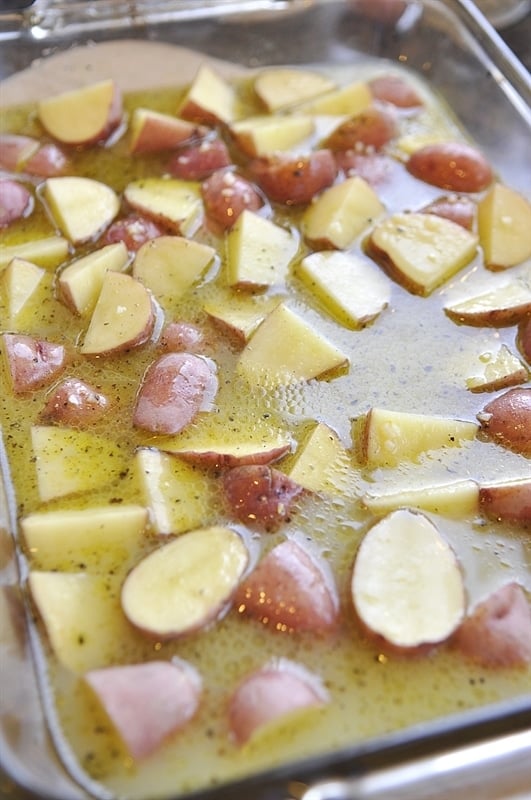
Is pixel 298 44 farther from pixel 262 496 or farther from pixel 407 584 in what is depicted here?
pixel 407 584

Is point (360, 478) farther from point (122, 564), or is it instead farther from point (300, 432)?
point (122, 564)

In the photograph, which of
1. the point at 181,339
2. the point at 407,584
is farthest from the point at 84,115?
the point at 407,584

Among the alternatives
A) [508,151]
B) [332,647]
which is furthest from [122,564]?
[508,151]

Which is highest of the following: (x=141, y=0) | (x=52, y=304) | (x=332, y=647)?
(x=141, y=0)

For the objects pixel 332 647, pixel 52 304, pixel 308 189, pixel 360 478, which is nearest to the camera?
pixel 332 647

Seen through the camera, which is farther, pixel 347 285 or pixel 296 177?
pixel 296 177

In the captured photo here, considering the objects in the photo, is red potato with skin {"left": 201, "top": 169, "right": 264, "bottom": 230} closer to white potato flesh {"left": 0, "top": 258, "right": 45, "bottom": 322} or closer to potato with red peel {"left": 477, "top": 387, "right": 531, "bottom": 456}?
white potato flesh {"left": 0, "top": 258, "right": 45, "bottom": 322}
